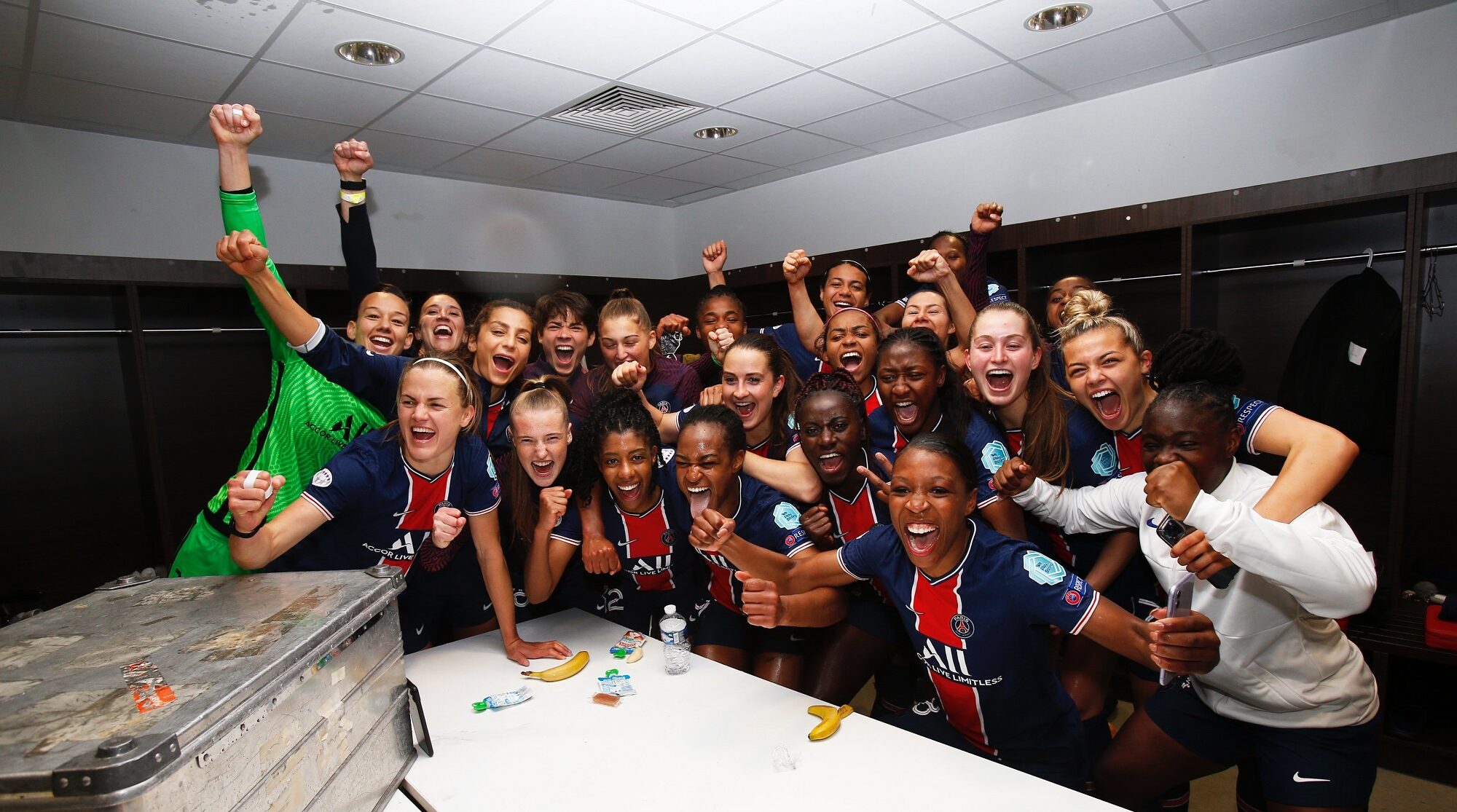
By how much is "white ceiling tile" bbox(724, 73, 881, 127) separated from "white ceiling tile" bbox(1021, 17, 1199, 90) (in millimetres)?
867

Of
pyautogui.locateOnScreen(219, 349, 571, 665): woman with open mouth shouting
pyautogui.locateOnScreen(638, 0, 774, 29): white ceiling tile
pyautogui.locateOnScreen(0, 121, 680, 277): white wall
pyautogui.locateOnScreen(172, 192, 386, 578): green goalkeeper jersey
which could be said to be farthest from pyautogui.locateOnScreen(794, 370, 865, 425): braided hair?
pyautogui.locateOnScreen(0, 121, 680, 277): white wall

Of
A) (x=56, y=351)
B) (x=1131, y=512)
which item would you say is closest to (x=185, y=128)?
(x=56, y=351)

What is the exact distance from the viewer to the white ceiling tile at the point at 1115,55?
10.5 ft

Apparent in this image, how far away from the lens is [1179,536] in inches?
64.7

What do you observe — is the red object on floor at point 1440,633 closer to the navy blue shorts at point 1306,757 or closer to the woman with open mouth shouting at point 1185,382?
the woman with open mouth shouting at point 1185,382

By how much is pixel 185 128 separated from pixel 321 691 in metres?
4.09

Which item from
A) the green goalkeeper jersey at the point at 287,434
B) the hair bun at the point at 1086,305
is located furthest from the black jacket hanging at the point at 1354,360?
the green goalkeeper jersey at the point at 287,434

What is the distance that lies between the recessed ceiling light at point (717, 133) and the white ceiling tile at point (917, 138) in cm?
99

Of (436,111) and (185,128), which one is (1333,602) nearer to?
(436,111)

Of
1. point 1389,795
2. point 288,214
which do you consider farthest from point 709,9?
point 1389,795

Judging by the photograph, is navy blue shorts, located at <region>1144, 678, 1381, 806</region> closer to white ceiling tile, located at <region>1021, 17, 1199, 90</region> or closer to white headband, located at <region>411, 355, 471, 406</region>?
white headband, located at <region>411, 355, 471, 406</region>

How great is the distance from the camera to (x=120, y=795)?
75cm

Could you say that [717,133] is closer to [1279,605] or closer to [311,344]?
[311,344]

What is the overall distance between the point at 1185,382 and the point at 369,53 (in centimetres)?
332
